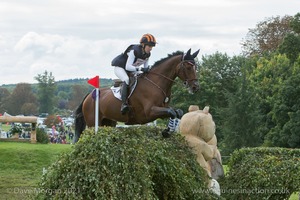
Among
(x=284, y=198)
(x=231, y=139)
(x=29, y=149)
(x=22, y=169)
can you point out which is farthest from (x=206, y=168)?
(x=231, y=139)

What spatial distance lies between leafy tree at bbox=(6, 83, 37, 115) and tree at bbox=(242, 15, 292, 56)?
147ft

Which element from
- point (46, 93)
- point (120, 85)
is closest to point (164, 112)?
point (120, 85)

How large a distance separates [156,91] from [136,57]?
2.34 feet

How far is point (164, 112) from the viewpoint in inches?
391

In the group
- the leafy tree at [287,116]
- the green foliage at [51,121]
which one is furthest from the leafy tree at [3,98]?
the leafy tree at [287,116]

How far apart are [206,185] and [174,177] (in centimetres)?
→ 106

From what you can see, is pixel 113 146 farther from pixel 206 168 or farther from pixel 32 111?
pixel 32 111

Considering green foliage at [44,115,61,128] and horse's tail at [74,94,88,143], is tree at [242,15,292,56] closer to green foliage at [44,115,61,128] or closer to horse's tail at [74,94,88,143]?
green foliage at [44,115,61,128]

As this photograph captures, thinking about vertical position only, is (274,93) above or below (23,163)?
above

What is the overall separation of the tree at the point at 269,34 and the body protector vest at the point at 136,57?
38.7 metres

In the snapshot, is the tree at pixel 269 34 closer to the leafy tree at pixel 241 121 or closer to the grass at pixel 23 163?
the leafy tree at pixel 241 121

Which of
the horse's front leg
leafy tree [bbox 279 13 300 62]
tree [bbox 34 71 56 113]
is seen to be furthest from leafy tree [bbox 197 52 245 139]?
tree [bbox 34 71 56 113]

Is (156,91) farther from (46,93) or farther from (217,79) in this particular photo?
(46,93)

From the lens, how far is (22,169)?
18781mm
